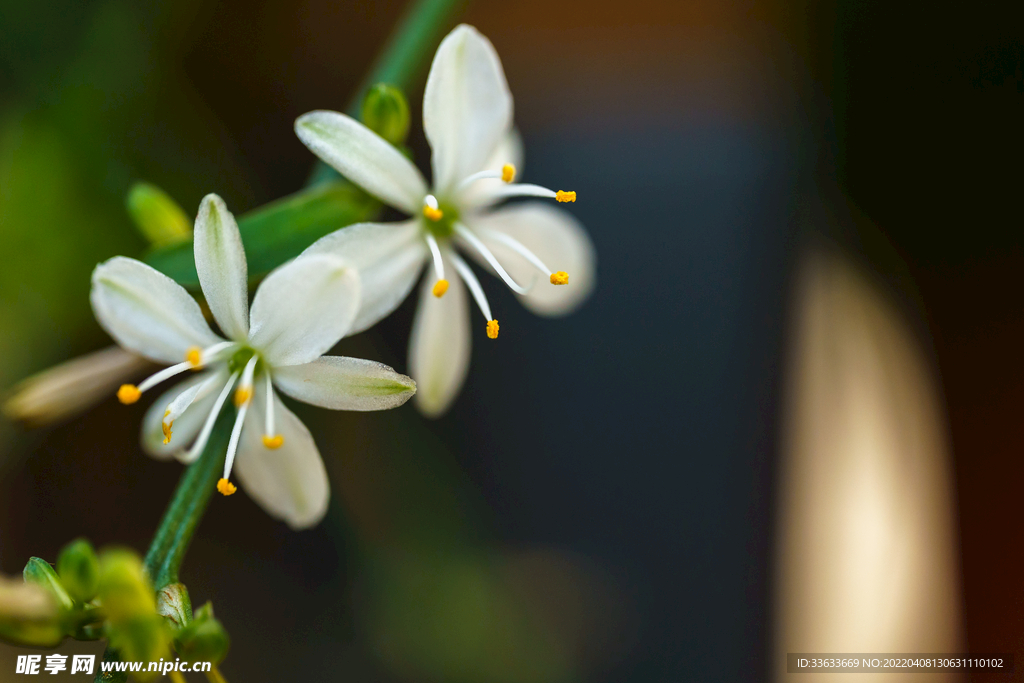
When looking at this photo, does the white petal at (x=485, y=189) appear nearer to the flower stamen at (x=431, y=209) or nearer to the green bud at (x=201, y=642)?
the flower stamen at (x=431, y=209)

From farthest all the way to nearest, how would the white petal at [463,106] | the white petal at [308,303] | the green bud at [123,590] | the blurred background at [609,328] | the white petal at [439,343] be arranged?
the blurred background at [609,328]
the white petal at [439,343]
the white petal at [463,106]
the white petal at [308,303]
the green bud at [123,590]

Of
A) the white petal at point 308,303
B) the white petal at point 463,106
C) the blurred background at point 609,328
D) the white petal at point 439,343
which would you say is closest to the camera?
the white petal at point 308,303

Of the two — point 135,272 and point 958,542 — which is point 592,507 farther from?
point 135,272

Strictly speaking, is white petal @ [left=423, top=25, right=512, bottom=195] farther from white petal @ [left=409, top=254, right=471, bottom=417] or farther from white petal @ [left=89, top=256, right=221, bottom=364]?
white petal @ [left=89, top=256, right=221, bottom=364]

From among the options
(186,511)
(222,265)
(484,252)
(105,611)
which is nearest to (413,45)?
(484,252)

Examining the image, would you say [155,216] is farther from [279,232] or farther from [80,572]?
[80,572]

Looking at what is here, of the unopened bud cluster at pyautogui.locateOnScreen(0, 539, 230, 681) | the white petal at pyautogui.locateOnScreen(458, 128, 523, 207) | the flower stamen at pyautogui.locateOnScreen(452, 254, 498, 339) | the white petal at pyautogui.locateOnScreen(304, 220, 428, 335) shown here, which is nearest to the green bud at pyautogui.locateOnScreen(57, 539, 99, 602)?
the unopened bud cluster at pyautogui.locateOnScreen(0, 539, 230, 681)

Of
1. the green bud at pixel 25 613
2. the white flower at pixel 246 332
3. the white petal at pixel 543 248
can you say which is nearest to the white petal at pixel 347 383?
the white flower at pixel 246 332
